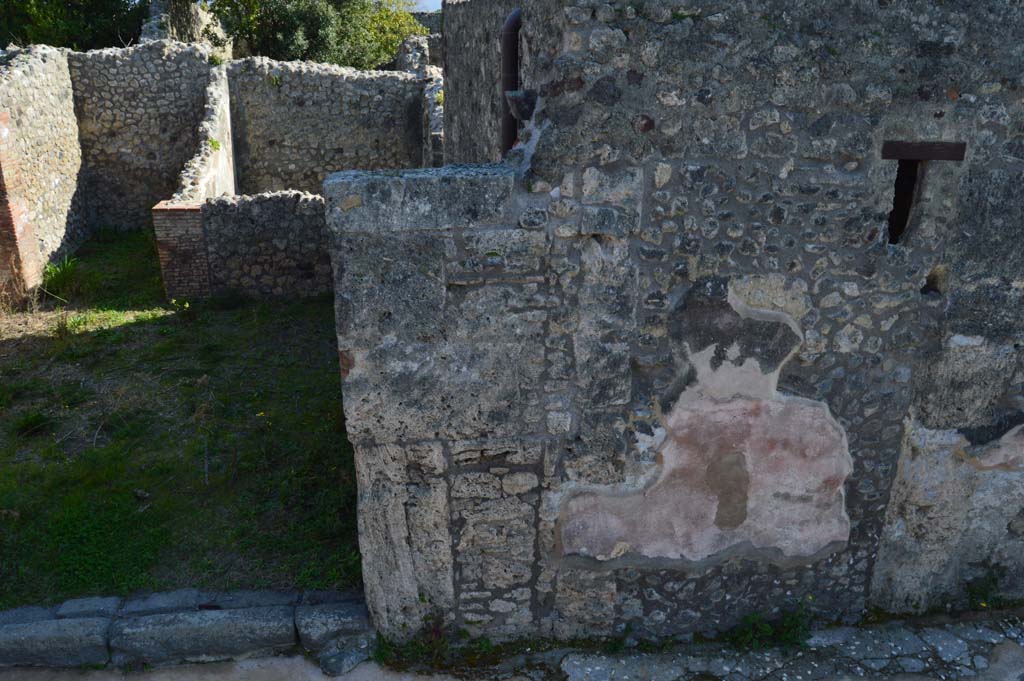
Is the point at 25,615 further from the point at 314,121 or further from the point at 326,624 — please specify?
the point at 314,121

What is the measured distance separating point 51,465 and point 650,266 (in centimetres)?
471

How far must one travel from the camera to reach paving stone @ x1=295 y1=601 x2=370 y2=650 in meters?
4.31

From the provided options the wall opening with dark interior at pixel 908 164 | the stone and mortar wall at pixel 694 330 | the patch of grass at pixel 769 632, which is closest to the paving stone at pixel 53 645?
the stone and mortar wall at pixel 694 330

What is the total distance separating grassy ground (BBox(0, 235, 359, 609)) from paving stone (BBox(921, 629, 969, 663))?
10.7 ft

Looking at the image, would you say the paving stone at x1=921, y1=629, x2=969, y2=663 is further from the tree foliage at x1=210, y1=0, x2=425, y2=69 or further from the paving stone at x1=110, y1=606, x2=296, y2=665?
the tree foliage at x1=210, y1=0, x2=425, y2=69

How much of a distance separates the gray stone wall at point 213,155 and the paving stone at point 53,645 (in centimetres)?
598

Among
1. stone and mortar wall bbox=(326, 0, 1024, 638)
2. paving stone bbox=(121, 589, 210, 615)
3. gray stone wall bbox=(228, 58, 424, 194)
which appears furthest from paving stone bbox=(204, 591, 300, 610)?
gray stone wall bbox=(228, 58, 424, 194)

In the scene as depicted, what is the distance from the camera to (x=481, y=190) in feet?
11.8

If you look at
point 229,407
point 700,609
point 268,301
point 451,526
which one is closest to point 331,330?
point 268,301

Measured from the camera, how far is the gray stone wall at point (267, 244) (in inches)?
355

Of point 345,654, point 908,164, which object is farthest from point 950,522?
point 345,654

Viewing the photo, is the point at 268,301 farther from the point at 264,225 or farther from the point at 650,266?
the point at 650,266

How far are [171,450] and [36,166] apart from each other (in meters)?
6.22

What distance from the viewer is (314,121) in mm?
12969
